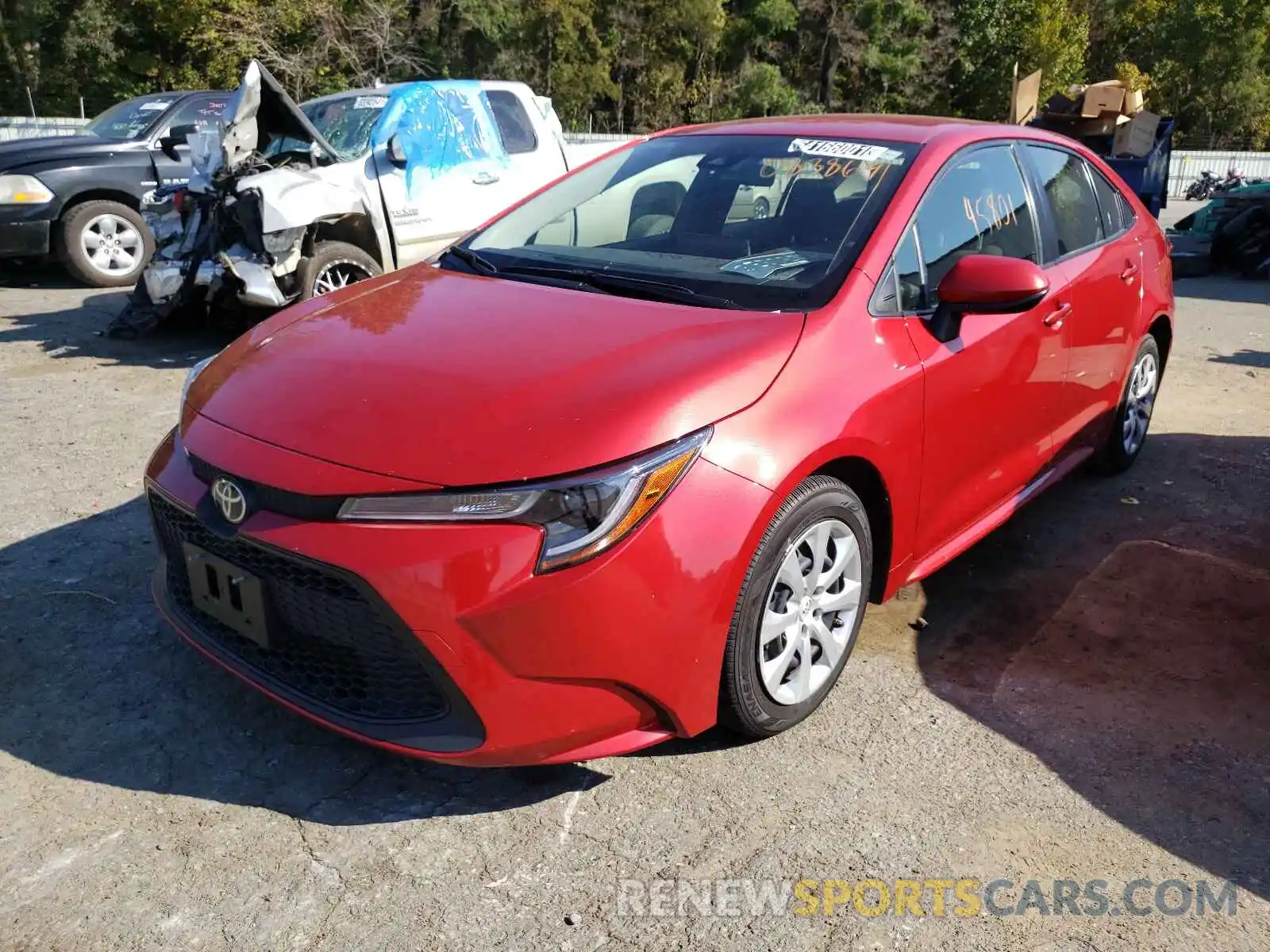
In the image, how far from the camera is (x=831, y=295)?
2938mm

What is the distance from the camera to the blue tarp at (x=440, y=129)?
765 centimetres

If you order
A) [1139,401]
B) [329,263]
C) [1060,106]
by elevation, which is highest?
[1060,106]

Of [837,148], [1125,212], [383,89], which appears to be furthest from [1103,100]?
[837,148]

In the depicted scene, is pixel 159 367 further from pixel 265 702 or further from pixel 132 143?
pixel 265 702

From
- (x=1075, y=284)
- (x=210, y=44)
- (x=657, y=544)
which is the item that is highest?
(x=210, y=44)

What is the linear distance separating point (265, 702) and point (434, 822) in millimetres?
756

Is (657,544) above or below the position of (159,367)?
above

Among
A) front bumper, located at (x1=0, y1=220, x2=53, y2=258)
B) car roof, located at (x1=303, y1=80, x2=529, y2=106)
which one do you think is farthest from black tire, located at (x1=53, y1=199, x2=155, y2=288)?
car roof, located at (x1=303, y1=80, x2=529, y2=106)

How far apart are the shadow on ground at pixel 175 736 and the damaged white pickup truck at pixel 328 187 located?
3.64 m

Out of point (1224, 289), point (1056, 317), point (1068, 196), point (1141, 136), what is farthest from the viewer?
point (1141, 136)

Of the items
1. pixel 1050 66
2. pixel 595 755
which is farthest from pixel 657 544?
pixel 1050 66

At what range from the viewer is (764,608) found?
8.66 feet

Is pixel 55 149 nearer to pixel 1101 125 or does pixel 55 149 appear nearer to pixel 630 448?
pixel 630 448

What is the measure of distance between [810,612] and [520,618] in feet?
3.06
